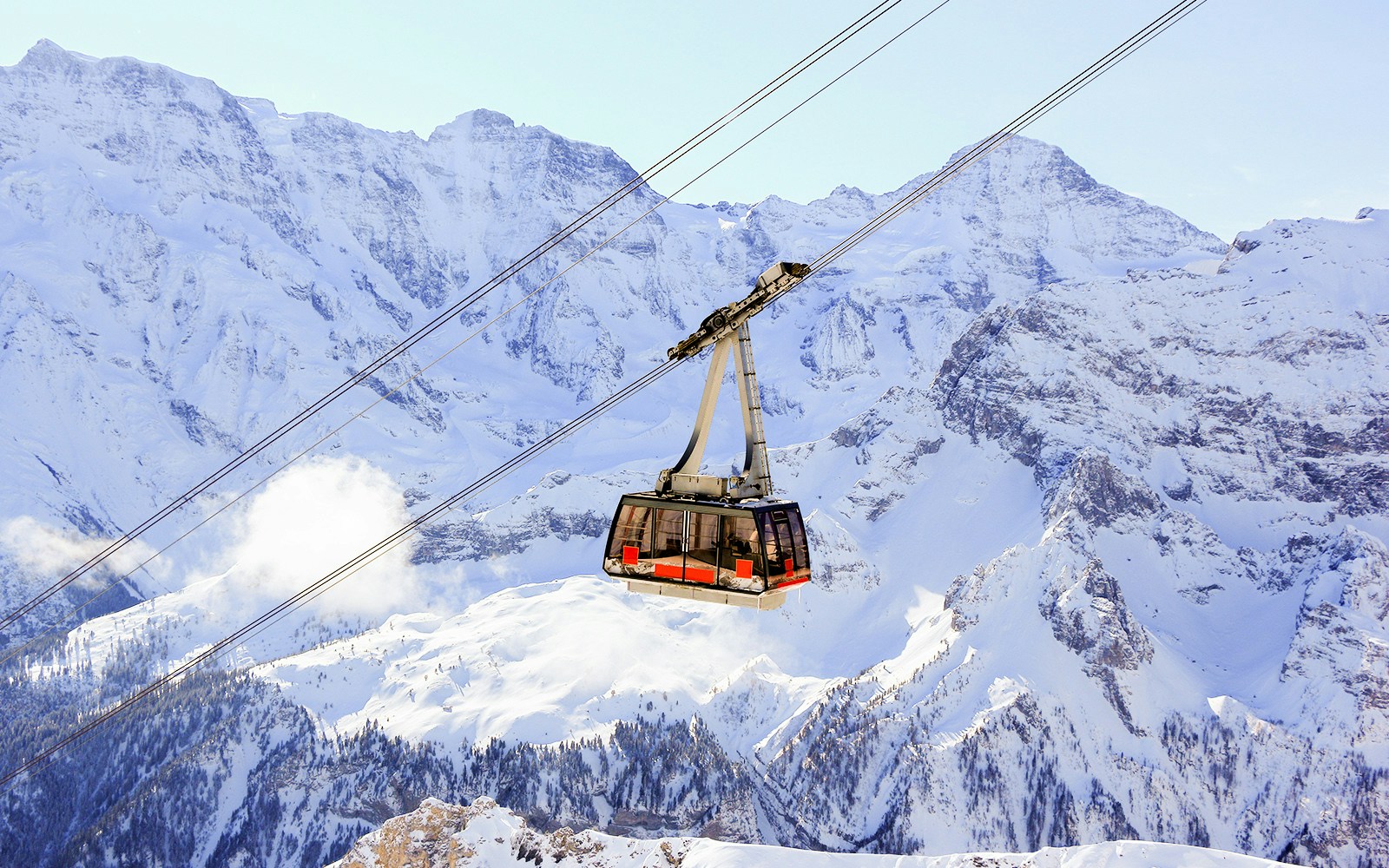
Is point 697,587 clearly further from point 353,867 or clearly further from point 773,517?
point 353,867

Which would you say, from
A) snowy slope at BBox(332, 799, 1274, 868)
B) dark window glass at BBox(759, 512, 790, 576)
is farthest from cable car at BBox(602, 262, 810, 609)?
snowy slope at BBox(332, 799, 1274, 868)

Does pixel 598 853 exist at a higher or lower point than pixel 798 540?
lower

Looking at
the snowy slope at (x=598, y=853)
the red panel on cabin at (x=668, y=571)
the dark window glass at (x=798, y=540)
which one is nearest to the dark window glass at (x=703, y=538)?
the red panel on cabin at (x=668, y=571)

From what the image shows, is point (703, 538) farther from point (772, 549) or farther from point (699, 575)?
point (772, 549)

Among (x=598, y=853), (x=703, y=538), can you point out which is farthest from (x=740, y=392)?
(x=598, y=853)

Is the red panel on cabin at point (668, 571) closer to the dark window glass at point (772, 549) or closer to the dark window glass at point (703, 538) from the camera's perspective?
the dark window glass at point (703, 538)

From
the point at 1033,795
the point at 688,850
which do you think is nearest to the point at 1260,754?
the point at 1033,795
